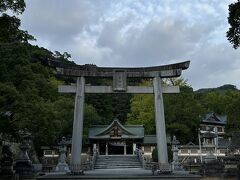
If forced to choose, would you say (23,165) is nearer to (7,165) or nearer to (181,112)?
(7,165)

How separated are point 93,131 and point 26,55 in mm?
32264

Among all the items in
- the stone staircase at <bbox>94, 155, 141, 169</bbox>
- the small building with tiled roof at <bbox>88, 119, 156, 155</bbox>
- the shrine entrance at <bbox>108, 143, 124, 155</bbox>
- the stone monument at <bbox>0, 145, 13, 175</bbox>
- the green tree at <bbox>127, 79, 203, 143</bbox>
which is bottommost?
the stone monument at <bbox>0, 145, 13, 175</bbox>

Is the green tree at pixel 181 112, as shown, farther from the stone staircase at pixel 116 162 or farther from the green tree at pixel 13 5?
the green tree at pixel 13 5

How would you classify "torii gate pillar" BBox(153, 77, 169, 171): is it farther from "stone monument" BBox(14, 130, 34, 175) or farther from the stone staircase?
the stone staircase

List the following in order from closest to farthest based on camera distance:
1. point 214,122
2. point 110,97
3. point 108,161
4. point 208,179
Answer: point 208,179 < point 108,161 < point 214,122 < point 110,97

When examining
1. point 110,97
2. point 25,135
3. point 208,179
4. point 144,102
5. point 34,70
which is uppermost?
point 110,97

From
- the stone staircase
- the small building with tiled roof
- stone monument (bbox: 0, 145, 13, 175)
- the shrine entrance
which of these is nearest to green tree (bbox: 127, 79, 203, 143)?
the small building with tiled roof

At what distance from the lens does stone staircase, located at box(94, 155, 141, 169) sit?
133 ft

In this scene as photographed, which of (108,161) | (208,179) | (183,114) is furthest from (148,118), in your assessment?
(208,179)

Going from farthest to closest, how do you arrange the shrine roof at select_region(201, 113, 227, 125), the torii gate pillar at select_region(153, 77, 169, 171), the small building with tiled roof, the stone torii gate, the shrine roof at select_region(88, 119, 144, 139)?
the shrine roof at select_region(201, 113, 227, 125), the small building with tiled roof, the shrine roof at select_region(88, 119, 144, 139), the stone torii gate, the torii gate pillar at select_region(153, 77, 169, 171)

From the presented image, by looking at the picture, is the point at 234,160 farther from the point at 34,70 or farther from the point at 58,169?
the point at 34,70

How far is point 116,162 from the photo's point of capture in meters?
42.5

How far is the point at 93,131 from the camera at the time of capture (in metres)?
51.0

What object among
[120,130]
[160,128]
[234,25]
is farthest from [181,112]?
[234,25]
